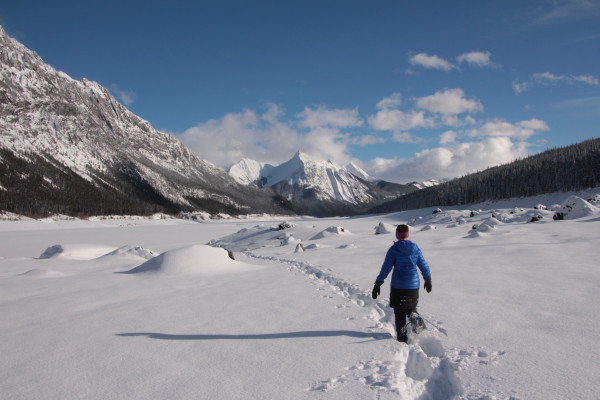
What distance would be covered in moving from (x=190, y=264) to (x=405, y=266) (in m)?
9.51

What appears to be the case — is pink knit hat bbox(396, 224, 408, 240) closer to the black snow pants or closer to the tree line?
the black snow pants

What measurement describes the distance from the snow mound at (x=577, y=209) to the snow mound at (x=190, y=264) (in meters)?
29.9

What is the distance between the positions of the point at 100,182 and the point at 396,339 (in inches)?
7763

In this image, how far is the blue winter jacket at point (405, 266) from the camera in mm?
6363

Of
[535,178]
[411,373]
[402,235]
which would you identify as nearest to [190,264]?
[402,235]

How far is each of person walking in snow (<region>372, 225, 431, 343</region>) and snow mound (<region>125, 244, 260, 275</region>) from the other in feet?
28.0

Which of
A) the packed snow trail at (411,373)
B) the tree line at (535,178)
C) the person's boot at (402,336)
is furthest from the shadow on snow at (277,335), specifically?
the tree line at (535,178)

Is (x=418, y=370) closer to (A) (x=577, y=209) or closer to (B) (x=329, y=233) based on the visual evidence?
(B) (x=329, y=233)

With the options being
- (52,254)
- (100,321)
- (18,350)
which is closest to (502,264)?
(100,321)

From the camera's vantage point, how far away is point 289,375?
4469mm

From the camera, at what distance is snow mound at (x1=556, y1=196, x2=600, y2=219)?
27766 mm

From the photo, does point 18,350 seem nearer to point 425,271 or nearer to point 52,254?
point 425,271

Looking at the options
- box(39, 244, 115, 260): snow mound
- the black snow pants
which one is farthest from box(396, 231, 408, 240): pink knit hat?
box(39, 244, 115, 260): snow mound

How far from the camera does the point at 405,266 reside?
646 centimetres
